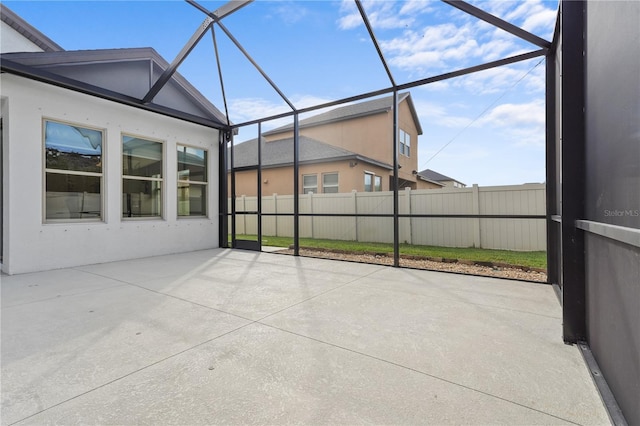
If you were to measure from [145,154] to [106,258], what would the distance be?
233 cm

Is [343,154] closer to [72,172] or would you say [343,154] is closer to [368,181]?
[368,181]

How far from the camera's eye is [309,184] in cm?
1239

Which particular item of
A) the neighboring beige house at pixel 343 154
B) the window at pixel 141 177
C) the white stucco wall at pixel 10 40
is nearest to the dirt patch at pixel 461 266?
the window at pixel 141 177

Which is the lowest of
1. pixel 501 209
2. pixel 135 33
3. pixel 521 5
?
pixel 501 209

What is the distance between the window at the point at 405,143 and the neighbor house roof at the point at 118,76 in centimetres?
925

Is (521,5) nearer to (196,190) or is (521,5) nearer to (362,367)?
(362,367)

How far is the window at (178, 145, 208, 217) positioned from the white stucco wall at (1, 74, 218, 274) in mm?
234

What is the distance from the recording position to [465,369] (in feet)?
6.32

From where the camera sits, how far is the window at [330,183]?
11870 millimetres

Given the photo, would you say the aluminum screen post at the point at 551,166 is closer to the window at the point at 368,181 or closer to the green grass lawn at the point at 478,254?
the green grass lawn at the point at 478,254

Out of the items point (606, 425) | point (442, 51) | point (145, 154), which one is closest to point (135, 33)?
point (145, 154)

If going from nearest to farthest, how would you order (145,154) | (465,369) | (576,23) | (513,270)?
(465,369)
(576,23)
(513,270)
(145,154)

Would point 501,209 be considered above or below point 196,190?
below

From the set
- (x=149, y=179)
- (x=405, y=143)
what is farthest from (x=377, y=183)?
(x=149, y=179)
